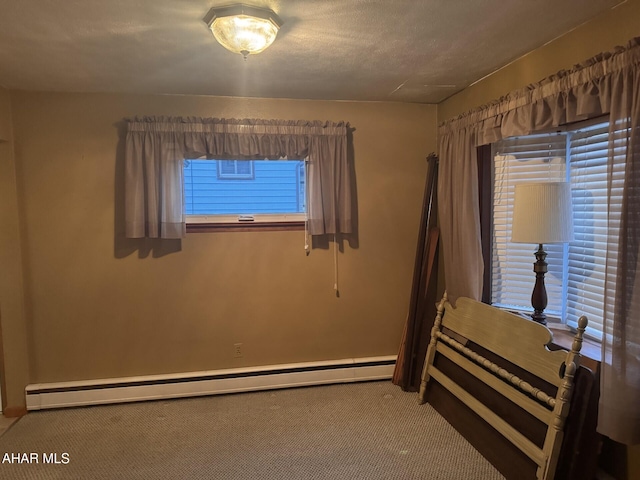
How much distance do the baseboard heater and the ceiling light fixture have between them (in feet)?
7.60

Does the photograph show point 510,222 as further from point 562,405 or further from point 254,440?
point 254,440

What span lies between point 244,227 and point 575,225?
2175mm

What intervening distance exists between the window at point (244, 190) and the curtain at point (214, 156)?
0.39 ft

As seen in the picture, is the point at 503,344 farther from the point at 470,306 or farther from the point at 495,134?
the point at 495,134

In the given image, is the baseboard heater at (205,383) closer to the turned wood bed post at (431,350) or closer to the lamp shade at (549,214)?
the turned wood bed post at (431,350)

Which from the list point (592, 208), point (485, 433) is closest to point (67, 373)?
point (485, 433)

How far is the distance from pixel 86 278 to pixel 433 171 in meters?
2.66

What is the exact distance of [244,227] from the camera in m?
3.23

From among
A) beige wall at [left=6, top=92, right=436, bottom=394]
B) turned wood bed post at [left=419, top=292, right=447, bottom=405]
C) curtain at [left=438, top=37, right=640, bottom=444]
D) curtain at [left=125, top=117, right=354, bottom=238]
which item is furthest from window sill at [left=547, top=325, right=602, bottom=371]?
curtain at [left=125, top=117, right=354, bottom=238]

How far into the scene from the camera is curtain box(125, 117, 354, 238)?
9.64 ft

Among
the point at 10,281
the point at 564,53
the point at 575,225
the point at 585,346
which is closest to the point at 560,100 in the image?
the point at 564,53

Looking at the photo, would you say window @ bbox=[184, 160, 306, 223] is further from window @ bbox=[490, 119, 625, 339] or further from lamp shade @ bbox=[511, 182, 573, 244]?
lamp shade @ bbox=[511, 182, 573, 244]

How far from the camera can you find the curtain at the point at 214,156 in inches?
116

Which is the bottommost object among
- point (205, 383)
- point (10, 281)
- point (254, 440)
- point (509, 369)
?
point (254, 440)
